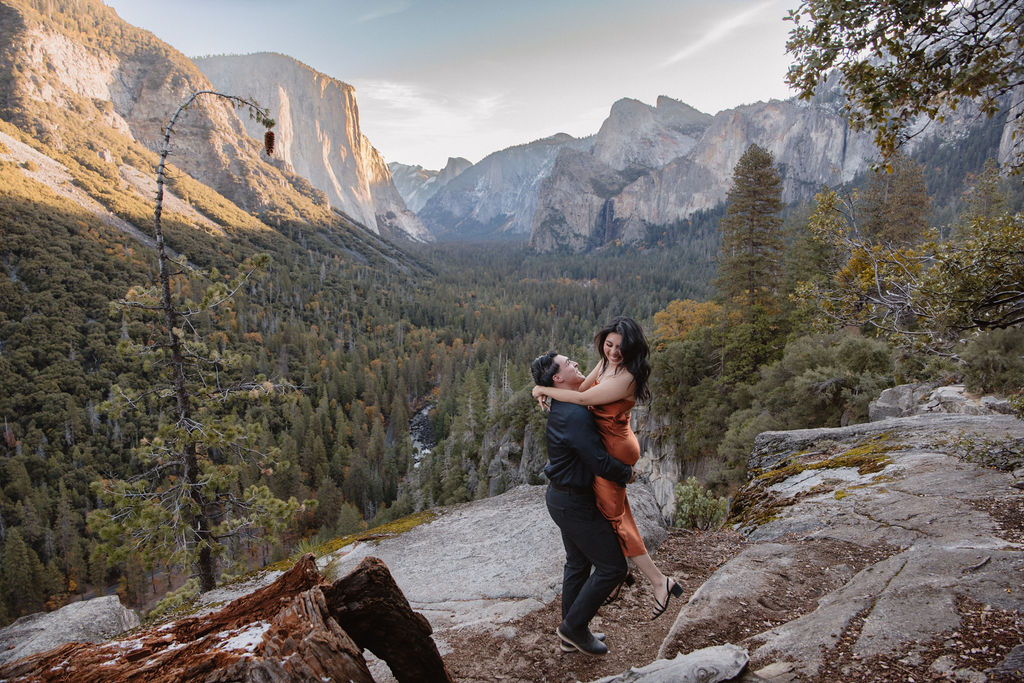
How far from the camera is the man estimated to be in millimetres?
3604

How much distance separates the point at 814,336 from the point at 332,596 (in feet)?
72.8

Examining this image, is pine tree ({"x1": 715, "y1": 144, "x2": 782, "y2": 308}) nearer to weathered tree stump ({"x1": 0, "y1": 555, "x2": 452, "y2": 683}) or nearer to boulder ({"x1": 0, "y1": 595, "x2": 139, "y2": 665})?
weathered tree stump ({"x1": 0, "y1": 555, "x2": 452, "y2": 683})

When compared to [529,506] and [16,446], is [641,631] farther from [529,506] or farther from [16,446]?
[16,446]

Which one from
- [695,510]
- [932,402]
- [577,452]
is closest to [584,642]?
[577,452]

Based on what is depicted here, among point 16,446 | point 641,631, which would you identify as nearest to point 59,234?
point 16,446

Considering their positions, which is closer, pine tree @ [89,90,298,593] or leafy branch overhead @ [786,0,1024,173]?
leafy branch overhead @ [786,0,1024,173]

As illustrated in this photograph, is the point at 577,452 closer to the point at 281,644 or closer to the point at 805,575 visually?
the point at 281,644

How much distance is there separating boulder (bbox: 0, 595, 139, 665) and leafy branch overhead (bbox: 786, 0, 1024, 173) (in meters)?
10.8

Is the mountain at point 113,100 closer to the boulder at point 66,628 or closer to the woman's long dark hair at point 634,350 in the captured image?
the boulder at point 66,628

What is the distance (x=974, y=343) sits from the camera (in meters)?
10.7

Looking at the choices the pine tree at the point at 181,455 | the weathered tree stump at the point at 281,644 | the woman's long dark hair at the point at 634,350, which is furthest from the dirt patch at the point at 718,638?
the pine tree at the point at 181,455

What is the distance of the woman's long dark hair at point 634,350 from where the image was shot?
368cm

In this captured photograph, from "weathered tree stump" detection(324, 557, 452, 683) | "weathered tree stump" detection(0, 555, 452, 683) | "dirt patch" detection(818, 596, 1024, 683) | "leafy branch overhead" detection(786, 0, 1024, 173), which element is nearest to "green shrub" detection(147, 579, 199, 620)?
"weathered tree stump" detection(0, 555, 452, 683)

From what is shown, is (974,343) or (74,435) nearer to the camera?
(974,343)
